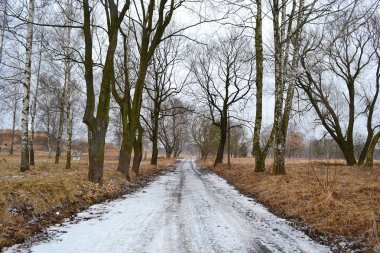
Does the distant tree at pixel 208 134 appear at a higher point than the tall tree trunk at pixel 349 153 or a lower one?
higher

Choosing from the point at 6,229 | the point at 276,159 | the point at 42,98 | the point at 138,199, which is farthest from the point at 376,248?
the point at 42,98

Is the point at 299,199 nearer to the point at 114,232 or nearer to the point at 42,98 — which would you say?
the point at 114,232

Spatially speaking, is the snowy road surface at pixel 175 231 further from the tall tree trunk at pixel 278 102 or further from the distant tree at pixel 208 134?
the distant tree at pixel 208 134

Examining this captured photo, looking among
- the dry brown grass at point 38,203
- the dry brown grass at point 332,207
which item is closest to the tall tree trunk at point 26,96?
the dry brown grass at point 38,203

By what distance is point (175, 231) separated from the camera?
6.75 meters

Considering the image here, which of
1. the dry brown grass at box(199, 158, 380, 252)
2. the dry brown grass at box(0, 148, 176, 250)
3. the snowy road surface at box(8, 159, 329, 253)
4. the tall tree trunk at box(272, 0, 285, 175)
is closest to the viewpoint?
the snowy road surface at box(8, 159, 329, 253)

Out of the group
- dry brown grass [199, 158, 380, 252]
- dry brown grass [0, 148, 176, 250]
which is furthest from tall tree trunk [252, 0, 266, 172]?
dry brown grass [0, 148, 176, 250]

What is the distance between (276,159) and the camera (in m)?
16.4

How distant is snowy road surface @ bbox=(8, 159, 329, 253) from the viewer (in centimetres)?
569

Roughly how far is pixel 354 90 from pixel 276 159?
1765 centimetres

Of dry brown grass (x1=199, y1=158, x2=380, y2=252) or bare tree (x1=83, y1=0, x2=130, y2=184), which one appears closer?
dry brown grass (x1=199, y1=158, x2=380, y2=252)

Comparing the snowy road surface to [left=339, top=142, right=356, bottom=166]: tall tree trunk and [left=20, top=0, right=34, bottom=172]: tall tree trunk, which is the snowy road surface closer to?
[left=20, top=0, right=34, bottom=172]: tall tree trunk

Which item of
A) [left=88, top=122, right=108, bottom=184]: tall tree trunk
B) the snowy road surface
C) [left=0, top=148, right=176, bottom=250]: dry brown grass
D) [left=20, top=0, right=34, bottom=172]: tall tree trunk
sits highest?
[left=20, top=0, right=34, bottom=172]: tall tree trunk

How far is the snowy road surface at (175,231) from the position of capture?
224 inches
